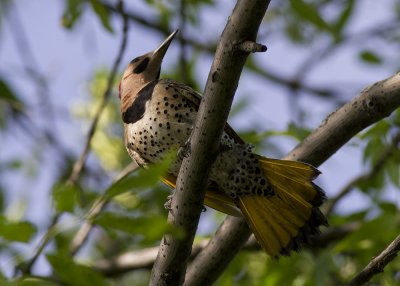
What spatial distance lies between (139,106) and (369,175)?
53.6 inches

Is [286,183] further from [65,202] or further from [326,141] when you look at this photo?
[65,202]

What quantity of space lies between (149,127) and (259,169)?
23.5 inches

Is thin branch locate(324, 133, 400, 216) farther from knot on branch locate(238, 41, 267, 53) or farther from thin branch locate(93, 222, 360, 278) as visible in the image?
knot on branch locate(238, 41, 267, 53)

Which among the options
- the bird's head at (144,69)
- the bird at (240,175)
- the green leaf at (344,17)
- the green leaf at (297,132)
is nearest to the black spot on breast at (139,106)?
the bird at (240,175)

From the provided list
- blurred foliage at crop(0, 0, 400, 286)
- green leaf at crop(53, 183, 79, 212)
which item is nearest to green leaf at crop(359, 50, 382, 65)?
blurred foliage at crop(0, 0, 400, 286)

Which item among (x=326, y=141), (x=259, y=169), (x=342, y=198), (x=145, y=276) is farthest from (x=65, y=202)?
(x=145, y=276)

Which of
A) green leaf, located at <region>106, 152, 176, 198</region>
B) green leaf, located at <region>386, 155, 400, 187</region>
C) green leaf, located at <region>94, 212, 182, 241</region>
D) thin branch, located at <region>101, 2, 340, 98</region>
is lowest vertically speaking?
green leaf, located at <region>94, 212, 182, 241</region>

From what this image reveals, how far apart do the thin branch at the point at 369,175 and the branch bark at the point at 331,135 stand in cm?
66

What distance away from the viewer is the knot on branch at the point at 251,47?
2.55m

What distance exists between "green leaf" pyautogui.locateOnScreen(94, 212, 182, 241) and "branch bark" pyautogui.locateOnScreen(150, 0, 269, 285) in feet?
2.48

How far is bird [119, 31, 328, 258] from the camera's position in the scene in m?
3.78

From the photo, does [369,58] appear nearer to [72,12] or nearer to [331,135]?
[331,135]

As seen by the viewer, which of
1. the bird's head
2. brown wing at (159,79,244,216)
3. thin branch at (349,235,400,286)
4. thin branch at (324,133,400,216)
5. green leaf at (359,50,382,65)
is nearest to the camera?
thin branch at (349,235,400,286)

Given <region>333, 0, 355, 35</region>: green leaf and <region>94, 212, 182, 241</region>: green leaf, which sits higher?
<region>333, 0, 355, 35</region>: green leaf
